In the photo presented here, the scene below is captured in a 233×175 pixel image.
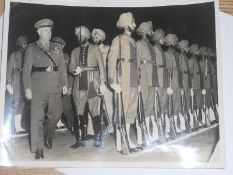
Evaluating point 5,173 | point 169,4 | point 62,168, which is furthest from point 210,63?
point 5,173

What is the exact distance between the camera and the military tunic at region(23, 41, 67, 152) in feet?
2.78

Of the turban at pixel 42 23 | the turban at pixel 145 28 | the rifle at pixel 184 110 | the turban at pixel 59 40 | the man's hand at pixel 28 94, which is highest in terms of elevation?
the turban at pixel 42 23

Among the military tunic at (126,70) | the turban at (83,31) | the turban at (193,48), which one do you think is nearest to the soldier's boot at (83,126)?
the military tunic at (126,70)

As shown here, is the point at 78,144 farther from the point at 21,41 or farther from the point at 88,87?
the point at 21,41

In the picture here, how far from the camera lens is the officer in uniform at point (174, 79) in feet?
2.84

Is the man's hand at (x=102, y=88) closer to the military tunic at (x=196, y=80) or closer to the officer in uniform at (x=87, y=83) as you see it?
the officer in uniform at (x=87, y=83)

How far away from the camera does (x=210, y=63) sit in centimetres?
88

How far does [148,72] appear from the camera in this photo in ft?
2.88

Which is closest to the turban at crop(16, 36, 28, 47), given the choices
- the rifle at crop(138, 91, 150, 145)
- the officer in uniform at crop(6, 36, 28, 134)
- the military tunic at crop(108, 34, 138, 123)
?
the officer in uniform at crop(6, 36, 28, 134)

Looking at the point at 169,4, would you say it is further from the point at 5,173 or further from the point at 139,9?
the point at 5,173

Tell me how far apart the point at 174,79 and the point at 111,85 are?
0.52ft

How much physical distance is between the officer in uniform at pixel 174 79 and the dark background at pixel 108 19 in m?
0.02

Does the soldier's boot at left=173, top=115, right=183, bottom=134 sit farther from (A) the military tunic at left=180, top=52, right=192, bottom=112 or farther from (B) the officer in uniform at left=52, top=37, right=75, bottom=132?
(B) the officer in uniform at left=52, top=37, right=75, bottom=132

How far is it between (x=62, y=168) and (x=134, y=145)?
0.59 ft
